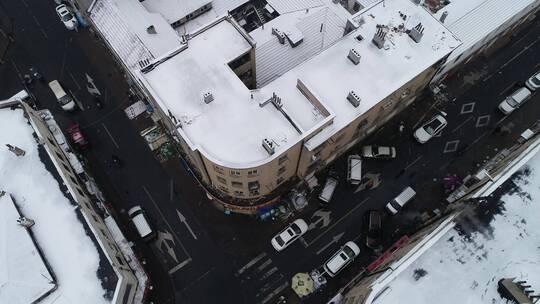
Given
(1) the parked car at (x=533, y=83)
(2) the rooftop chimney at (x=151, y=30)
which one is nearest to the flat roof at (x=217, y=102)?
(2) the rooftop chimney at (x=151, y=30)

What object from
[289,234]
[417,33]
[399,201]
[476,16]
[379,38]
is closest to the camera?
[379,38]

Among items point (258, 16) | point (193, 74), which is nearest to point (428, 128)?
point (258, 16)

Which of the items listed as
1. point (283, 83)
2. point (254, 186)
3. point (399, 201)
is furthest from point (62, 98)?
point (399, 201)

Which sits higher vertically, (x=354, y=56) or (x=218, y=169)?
(x=354, y=56)

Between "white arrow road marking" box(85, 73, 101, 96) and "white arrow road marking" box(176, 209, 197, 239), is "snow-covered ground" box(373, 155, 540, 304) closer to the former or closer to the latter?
"white arrow road marking" box(176, 209, 197, 239)

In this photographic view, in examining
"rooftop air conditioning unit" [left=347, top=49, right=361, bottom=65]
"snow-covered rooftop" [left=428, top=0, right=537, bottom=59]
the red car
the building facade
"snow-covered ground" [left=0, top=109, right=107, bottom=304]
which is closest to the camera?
"snow-covered ground" [left=0, top=109, right=107, bottom=304]

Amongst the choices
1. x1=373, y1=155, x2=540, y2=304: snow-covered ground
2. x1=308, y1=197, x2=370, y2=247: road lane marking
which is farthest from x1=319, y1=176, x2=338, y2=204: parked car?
x1=373, y1=155, x2=540, y2=304: snow-covered ground

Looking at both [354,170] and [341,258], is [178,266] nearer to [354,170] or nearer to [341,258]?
[341,258]
